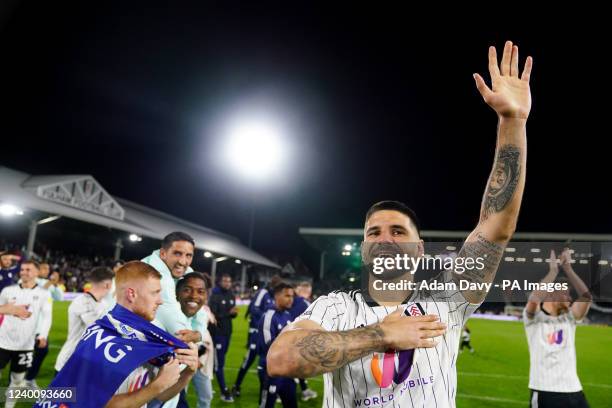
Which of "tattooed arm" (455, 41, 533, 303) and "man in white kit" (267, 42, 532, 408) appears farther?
"tattooed arm" (455, 41, 533, 303)

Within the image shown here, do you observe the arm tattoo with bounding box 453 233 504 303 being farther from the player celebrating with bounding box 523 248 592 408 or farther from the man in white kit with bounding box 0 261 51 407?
the man in white kit with bounding box 0 261 51 407

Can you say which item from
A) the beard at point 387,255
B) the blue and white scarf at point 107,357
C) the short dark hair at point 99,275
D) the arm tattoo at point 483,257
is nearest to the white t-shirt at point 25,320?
the short dark hair at point 99,275

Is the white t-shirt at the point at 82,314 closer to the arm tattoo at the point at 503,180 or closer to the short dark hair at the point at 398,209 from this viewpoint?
the short dark hair at the point at 398,209

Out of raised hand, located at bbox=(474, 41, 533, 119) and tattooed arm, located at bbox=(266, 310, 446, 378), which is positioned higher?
raised hand, located at bbox=(474, 41, 533, 119)

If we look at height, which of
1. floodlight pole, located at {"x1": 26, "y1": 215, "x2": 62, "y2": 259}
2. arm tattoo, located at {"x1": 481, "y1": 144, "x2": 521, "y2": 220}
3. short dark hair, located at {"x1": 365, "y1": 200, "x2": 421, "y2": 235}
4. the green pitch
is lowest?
the green pitch

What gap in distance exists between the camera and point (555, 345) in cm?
550

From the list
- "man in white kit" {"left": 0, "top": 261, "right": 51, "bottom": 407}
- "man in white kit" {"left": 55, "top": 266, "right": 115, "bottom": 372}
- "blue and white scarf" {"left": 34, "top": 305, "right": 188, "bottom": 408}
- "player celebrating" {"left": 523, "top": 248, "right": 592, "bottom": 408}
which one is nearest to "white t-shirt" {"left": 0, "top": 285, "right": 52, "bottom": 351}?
"man in white kit" {"left": 0, "top": 261, "right": 51, "bottom": 407}

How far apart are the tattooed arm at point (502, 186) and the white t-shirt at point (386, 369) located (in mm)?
213

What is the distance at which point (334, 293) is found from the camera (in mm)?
2227

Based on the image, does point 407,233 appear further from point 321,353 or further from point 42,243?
point 42,243

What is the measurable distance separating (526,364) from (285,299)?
9.86 m

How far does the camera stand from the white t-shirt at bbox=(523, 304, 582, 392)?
17.3 ft

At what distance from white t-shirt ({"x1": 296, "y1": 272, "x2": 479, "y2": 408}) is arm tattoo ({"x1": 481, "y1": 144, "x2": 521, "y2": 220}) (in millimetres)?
461

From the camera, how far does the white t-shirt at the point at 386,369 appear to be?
6.45ft
